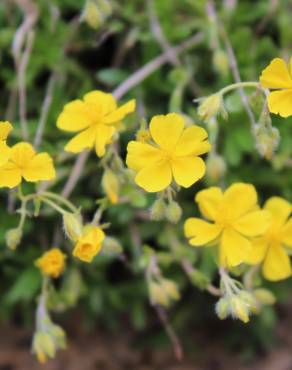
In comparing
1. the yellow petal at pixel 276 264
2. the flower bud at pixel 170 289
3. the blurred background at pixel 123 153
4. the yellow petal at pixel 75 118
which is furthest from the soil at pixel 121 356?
the yellow petal at pixel 75 118

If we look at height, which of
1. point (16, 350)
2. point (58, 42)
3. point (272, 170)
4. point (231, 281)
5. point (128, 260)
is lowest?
point (16, 350)

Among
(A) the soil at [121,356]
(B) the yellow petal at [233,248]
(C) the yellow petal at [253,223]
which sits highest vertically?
(C) the yellow petal at [253,223]

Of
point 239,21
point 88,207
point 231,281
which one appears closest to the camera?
point 231,281

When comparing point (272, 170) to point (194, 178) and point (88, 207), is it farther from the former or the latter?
point (194, 178)

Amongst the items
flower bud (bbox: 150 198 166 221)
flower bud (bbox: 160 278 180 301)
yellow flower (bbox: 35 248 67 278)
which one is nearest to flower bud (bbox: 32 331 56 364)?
yellow flower (bbox: 35 248 67 278)

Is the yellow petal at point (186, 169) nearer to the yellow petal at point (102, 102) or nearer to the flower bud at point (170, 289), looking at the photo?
the yellow petal at point (102, 102)

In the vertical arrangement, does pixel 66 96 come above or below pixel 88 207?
above

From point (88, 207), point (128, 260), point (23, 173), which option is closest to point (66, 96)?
point (88, 207)
